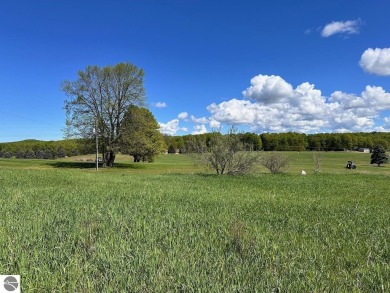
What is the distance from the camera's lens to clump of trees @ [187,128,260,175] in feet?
94.5

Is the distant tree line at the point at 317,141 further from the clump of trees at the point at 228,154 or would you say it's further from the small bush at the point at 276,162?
the clump of trees at the point at 228,154

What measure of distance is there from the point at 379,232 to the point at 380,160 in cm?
8292

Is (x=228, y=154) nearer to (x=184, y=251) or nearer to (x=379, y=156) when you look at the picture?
(x=184, y=251)

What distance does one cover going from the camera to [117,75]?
53719 mm

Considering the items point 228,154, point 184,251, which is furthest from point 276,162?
point 184,251

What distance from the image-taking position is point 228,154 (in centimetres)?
2902

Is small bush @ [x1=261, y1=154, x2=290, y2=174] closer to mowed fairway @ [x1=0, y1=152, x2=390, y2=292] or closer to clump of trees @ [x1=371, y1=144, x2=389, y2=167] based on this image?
mowed fairway @ [x1=0, y1=152, x2=390, y2=292]

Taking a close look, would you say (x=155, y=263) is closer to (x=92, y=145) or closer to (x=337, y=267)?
(x=337, y=267)

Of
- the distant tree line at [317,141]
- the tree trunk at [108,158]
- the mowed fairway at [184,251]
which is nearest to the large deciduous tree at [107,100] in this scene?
the tree trunk at [108,158]

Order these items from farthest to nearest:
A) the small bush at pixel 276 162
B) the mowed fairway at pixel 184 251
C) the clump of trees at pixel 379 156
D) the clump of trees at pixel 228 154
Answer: the clump of trees at pixel 379 156
the small bush at pixel 276 162
the clump of trees at pixel 228 154
the mowed fairway at pixel 184 251

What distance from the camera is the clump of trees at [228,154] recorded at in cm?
2880

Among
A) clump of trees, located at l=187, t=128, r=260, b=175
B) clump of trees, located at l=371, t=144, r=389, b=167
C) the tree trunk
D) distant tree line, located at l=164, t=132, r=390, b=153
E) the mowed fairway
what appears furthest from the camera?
distant tree line, located at l=164, t=132, r=390, b=153

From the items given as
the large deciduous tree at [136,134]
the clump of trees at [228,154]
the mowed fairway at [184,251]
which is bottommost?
the mowed fairway at [184,251]

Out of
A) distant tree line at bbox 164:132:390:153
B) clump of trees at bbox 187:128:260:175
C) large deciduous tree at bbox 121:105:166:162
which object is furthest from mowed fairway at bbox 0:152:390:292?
distant tree line at bbox 164:132:390:153
